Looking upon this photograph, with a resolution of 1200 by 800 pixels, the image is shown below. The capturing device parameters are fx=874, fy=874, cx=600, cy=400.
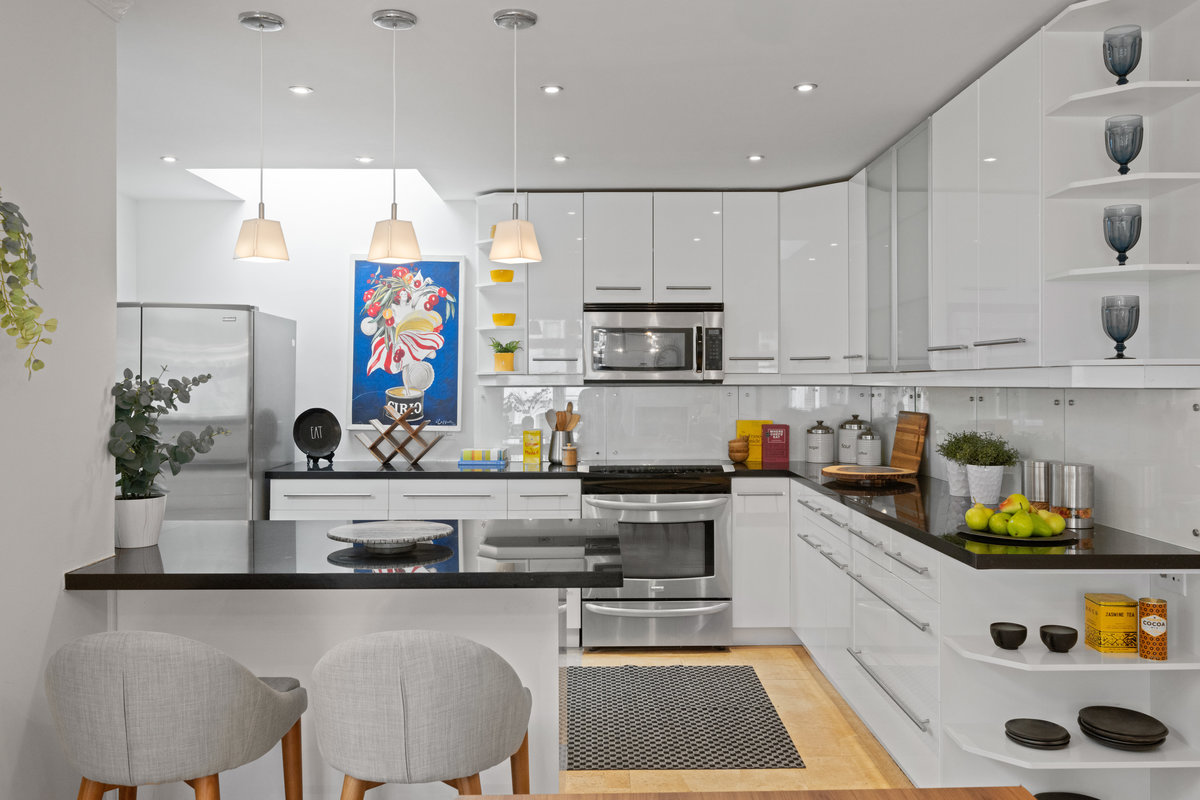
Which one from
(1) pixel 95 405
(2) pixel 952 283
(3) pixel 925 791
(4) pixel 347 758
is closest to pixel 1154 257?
(2) pixel 952 283

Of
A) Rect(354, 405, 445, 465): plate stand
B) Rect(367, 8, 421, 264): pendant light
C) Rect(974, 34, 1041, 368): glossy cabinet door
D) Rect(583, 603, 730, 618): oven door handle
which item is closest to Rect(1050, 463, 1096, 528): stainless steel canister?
Rect(974, 34, 1041, 368): glossy cabinet door

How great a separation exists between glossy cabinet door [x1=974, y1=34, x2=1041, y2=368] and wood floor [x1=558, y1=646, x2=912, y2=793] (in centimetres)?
152

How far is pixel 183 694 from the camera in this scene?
1.80 metres

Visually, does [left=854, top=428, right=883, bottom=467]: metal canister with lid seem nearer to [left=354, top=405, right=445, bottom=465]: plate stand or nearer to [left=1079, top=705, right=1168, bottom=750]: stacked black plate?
[left=1079, top=705, right=1168, bottom=750]: stacked black plate

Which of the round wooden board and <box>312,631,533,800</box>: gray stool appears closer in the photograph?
<box>312,631,533,800</box>: gray stool

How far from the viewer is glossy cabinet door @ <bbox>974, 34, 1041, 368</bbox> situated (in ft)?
8.54

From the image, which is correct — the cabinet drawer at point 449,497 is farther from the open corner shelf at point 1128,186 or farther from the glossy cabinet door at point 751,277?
the open corner shelf at point 1128,186

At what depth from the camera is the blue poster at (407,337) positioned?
516cm

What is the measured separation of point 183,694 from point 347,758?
361 mm

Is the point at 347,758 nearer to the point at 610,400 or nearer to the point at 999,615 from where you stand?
the point at 999,615

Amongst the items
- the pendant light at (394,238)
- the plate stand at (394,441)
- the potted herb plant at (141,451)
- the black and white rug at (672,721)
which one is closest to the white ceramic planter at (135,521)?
the potted herb plant at (141,451)

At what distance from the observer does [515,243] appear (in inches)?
104

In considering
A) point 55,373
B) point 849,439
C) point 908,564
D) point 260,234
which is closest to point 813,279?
point 849,439

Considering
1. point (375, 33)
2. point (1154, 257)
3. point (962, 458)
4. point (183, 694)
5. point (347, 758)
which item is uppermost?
point (375, 33)
